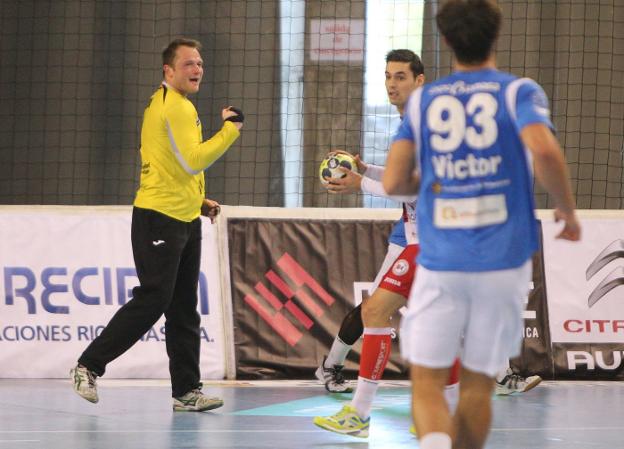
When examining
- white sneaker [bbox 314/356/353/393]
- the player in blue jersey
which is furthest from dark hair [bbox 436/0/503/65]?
white sneaker [bbox 314/356/353/393]

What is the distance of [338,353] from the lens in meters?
7.54

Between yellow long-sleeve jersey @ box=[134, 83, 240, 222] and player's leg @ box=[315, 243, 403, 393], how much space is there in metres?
1.56

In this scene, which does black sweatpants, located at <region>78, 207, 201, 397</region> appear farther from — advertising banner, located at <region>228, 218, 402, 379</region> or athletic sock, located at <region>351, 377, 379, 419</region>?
advertising banner, located at <region>228, 218, 402, 379</region>

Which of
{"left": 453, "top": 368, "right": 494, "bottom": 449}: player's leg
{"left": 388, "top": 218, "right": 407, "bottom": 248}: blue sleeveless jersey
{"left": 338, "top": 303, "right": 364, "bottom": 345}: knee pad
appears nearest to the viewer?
{"left": 453, "top": 368, "right": 494, "bottom": 449}: player's leg

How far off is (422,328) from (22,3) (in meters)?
9.04

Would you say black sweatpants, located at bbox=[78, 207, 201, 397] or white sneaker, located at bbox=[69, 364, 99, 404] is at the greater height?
black sweatpants, located at bbox=[78, 207, 201, 397]

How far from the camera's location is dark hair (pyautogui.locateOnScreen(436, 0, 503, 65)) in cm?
353

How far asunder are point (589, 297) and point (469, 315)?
525 cm

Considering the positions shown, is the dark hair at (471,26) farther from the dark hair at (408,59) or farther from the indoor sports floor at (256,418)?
the dark hair at (408,59)

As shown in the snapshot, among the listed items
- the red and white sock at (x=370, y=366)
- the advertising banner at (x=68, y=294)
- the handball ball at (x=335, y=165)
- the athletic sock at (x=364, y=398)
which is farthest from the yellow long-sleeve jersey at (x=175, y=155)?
the advertising banner at (x=68, y=294)

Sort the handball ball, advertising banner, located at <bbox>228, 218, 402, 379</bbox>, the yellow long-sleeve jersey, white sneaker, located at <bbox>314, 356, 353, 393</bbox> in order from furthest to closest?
advertising banner, located at <bbox>228, 218, 402, 379</bbox>, white sneaker, located at <bbox>314, 356, 353, 393</bbox>, the yellow long-sleeve jersey, the handball ball

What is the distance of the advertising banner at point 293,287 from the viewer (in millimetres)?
8273

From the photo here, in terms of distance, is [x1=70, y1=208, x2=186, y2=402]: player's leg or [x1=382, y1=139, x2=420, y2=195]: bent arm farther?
[x1=70, y1=208, x2=186, y2=402]: player's leg

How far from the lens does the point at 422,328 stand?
3535 millimetres
